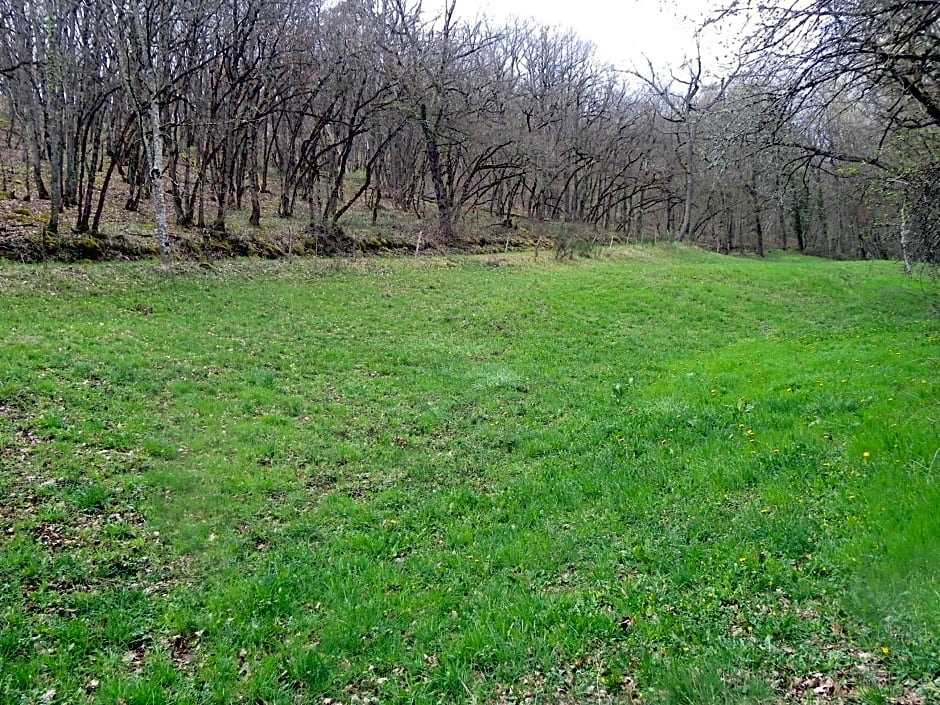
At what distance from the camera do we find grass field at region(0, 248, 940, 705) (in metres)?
3.86

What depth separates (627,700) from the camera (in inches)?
141

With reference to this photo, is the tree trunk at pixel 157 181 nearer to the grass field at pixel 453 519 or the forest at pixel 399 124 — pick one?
the forest at pixel 399 124

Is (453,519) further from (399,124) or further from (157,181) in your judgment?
(399,124)

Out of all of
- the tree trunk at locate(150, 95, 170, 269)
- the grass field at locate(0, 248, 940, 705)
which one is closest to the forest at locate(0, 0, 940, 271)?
the tree trunk at locate(150, 95, 170, 269)

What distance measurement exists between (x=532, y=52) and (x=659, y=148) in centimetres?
1276

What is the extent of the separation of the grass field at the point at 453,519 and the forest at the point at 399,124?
439 cm

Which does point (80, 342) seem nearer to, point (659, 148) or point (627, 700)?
point (627, 700)

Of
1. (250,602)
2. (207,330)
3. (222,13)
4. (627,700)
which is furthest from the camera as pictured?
(222,13)

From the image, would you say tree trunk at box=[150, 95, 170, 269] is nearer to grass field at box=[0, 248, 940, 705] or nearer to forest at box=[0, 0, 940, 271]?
forest at box=[0, 0, 940, 271]

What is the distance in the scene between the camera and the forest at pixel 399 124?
10164mm

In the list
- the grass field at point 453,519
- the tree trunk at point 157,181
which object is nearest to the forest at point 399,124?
the tree trunk at point 157,181

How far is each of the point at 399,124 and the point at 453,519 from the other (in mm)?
26584

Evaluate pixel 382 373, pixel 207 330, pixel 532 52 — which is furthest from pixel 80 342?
pixel 532 52

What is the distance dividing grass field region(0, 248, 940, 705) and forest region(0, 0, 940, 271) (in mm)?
4391
